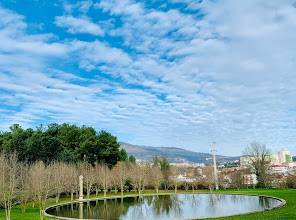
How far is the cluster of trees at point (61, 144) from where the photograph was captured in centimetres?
4953

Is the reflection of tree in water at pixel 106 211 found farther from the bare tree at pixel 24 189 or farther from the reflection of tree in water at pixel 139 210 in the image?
the bare tree at pixel 24 189

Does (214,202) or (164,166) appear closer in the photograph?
(214,202)

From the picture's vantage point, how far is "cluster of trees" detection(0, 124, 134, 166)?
49.5 m

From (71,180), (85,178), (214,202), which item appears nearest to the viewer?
(214,202)

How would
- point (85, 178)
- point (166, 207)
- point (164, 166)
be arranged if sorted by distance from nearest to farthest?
point (166, 207) < point (85, 178) < point (164, 166)

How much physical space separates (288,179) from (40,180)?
116 feet

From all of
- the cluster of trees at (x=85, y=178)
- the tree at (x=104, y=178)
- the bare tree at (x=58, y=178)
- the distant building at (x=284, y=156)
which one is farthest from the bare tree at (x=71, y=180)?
the distant building at (x=284, y=156)

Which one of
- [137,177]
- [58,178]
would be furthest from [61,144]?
[58,178]

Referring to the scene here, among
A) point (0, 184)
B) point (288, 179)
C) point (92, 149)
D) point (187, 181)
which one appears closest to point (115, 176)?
point (92, 149)

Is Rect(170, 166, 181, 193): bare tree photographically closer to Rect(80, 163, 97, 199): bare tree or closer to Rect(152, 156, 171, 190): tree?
Rect(152, 156, 171, 190): tree

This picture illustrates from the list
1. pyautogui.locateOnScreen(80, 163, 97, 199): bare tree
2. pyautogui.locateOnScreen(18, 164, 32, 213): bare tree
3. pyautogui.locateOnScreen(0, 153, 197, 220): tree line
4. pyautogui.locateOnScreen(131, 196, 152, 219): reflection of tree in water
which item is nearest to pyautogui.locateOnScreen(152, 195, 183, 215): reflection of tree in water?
Answer: pyautogui.locateOnScreen(131, 196, 152, 219): reflection of tree in water

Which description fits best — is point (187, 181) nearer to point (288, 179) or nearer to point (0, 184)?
point (288, 179)

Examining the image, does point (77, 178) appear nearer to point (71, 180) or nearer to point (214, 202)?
point (71, 180)

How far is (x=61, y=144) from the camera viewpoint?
54.9 m
